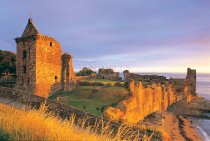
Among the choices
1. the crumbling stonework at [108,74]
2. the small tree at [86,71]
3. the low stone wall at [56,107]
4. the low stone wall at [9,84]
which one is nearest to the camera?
the low stone wall at [56,107]

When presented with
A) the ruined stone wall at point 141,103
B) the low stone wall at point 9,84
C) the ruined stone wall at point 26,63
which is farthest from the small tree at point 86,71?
the ruined stone wall at point 26,63

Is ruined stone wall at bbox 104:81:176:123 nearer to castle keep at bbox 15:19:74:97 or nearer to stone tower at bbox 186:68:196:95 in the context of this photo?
castle keep at bbox 15:19:74:97

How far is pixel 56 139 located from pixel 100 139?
1624 mm

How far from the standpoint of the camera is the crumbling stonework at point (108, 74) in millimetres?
71787

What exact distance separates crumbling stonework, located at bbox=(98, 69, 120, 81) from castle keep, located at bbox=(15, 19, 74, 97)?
90.6 feet

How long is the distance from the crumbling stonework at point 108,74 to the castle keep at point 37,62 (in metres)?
27.6

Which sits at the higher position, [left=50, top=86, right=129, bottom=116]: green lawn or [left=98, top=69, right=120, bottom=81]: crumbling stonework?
[left=98, top=69, right=120, bottom=81]: crumbling stonework

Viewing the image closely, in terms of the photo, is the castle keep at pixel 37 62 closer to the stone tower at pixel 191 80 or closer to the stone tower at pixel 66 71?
the stone tower at pixel 66 71

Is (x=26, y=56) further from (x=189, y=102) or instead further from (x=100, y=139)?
(x=189, y=102)

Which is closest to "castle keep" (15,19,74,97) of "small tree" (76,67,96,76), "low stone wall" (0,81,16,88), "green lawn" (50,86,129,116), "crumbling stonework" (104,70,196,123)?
"low stone wall" (0,81,16,88)

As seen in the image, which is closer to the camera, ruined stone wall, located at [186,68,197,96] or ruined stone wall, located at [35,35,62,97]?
ruined stone wall, located at [35,35,62,97]

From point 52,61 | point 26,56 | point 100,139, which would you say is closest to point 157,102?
point 52,61

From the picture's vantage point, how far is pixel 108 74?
77562mm

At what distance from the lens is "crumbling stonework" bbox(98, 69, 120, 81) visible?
7179cm
